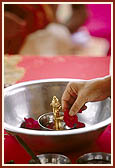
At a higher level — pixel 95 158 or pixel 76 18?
pixel 76 18

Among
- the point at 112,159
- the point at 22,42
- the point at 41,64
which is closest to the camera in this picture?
the point at 112,159

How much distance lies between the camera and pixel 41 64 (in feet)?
3.13

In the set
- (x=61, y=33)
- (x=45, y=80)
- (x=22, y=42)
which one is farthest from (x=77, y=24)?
(x=45, y=80)

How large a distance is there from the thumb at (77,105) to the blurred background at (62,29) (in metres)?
0.92

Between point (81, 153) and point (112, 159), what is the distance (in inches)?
2.2

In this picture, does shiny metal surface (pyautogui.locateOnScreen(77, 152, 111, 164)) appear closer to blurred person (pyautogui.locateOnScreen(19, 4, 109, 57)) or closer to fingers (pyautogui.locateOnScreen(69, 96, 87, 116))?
fingers (pyautogui.locateOnScreen(69, 96, 87, 116))

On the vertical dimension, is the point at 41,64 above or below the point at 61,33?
below

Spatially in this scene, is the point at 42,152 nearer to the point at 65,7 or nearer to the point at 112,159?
the point at 112,159

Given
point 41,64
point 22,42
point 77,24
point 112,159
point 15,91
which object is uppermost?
point 77,24

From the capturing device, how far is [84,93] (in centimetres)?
52

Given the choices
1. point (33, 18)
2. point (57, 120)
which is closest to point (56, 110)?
point (57, 120)

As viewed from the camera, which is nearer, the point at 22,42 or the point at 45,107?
the point at 45,107

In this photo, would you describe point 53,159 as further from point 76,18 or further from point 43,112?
point 76,18

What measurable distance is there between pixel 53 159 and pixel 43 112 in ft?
0.24
